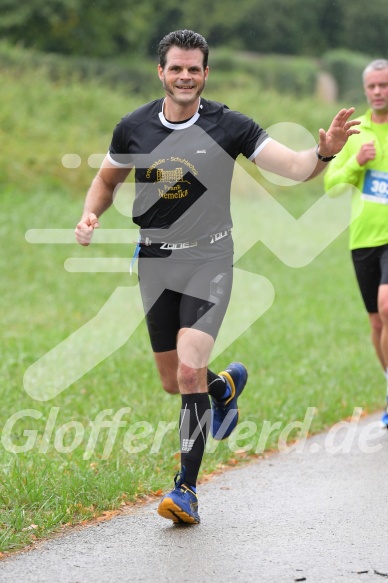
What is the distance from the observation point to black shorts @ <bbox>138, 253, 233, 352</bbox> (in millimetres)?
5504

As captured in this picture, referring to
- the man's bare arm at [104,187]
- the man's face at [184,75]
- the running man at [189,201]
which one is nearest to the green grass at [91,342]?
the running man at [189,201]

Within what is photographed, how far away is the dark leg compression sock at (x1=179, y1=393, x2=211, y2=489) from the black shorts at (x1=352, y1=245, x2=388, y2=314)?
2.75 m

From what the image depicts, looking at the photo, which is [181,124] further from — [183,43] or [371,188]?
[371,188]

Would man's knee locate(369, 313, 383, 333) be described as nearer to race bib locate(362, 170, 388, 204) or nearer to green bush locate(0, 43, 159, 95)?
race bib locate(362, 170, 388, 204)

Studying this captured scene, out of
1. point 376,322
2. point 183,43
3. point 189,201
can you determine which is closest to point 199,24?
point 376,322

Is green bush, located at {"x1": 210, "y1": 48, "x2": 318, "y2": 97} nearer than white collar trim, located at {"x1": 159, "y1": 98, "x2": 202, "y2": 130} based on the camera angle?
No

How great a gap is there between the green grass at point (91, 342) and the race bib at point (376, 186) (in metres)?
1.84

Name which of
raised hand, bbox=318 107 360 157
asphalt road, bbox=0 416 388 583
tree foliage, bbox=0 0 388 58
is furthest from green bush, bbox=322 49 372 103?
raised hand, bbox=318 107 360 157

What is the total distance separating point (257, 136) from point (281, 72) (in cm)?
4228

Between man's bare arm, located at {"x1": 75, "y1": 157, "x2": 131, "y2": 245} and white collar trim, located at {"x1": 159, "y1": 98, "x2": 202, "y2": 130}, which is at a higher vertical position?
white collar trim, located at {"x1": 159, "y1": 98, "x2": 202, "y2": 130}

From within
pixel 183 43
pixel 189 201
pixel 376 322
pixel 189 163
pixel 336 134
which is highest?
pixel 183 43

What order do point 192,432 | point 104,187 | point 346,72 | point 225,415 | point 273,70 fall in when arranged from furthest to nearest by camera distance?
point 346,72
point 273,70
point 225,415
point 104,187
point 192,432

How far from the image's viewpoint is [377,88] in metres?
7.63

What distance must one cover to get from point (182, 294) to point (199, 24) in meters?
52.9
